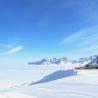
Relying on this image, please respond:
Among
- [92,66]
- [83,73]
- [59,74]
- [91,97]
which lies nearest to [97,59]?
[92,66]

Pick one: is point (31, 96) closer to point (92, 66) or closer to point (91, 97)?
point (91, 97)

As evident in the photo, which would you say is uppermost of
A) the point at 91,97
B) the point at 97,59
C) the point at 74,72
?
the point at 97,59

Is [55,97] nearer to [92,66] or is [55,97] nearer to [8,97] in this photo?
[8,97]

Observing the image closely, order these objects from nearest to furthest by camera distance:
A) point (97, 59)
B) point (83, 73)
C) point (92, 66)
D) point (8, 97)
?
point (8, 97), point (83, 73), point (92, 66), point (97, 59)

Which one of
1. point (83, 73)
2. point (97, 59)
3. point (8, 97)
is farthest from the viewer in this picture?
point (97, 59)

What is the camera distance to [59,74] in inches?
1296

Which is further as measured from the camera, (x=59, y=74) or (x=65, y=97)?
(x=59, y=74)

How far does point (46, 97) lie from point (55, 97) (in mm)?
547

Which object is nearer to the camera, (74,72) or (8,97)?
(8,97)

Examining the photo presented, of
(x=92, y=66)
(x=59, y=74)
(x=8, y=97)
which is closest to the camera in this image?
(x=8, y=97)

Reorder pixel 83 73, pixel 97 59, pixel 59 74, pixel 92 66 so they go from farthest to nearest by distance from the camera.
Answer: pixel 97 59
pixel 92 66
pixel 59 74
pixel 83 73

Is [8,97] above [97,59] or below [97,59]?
below

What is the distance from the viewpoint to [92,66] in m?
35.6

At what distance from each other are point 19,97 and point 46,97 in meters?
1.63
